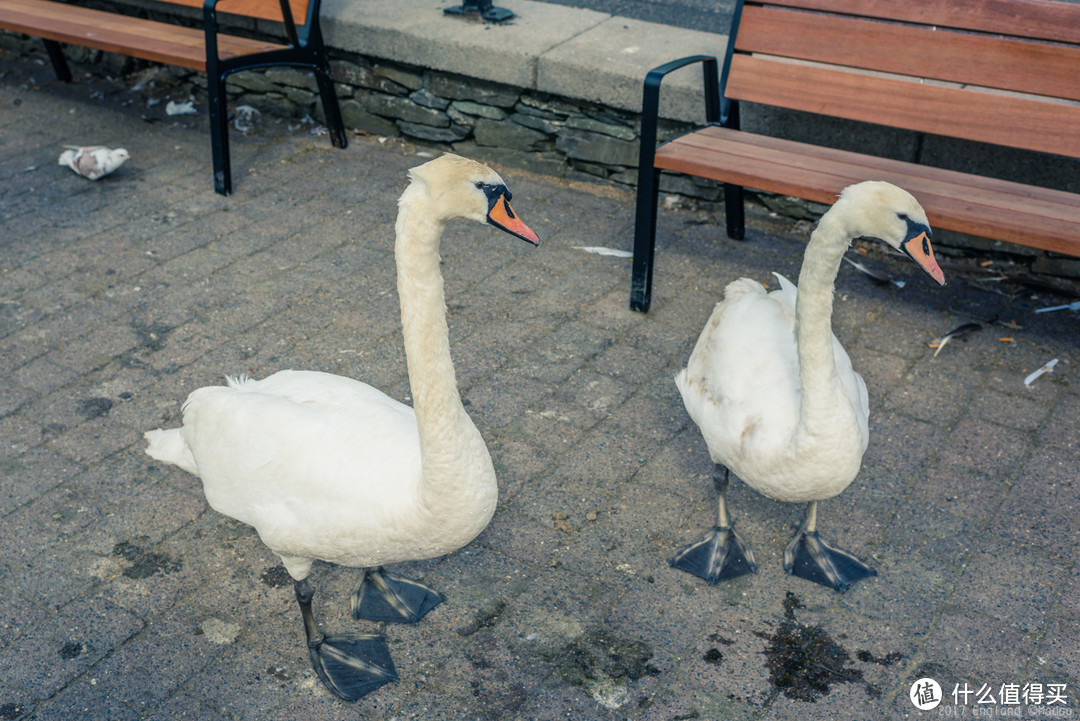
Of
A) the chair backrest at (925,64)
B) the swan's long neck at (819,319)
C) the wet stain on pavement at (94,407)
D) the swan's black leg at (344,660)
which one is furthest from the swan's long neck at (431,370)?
the chair backrest at (925,64)

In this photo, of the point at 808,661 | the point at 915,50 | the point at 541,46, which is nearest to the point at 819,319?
the point at 808,661

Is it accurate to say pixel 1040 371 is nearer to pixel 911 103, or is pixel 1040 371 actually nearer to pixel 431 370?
pixel 911 103

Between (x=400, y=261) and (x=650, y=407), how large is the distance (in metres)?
Result: 1.98

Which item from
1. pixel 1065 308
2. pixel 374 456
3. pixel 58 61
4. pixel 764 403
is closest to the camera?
pixel 374 456

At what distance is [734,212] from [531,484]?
2412 millimetres

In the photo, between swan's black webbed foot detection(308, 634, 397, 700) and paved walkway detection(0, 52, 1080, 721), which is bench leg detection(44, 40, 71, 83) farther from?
swan's black webbed foot detection(308, 634, 397, 700)

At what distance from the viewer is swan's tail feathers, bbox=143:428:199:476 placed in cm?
337

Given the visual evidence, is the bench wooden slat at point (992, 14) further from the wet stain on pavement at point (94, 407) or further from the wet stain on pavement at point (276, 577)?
the wet stain on pavement at point (94, 407)

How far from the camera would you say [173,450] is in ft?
11.2

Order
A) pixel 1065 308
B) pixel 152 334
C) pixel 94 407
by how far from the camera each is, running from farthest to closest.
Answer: pixel 1065 308 < pixel 152 334 < pixel 94 407

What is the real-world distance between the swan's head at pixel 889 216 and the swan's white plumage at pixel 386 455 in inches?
47.8

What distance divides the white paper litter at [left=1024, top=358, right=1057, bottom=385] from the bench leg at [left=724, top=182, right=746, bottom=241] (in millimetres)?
1797

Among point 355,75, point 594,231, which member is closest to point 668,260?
point 594,231
